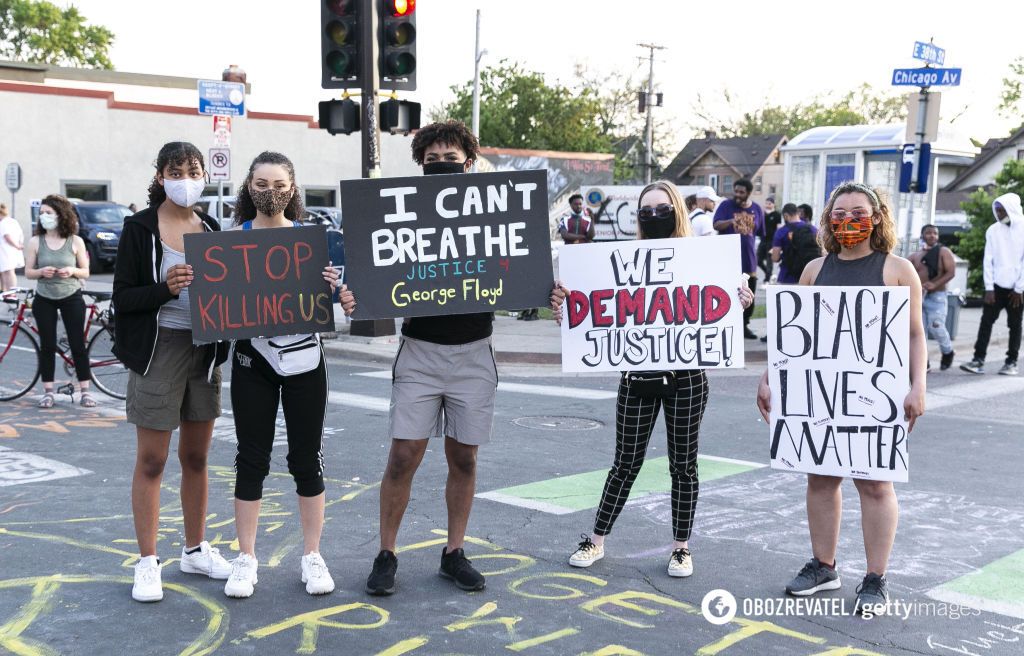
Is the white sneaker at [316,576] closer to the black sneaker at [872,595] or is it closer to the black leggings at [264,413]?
the black leggings at [264,413]

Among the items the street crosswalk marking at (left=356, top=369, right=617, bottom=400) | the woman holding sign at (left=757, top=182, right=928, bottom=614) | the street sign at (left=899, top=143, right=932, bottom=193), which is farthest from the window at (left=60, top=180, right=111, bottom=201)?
the woman holding sign at (left=757, top=182, right=928, bottom=614)

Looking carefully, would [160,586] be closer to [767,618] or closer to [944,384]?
[767,618]

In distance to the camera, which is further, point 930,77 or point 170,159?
point 930,77

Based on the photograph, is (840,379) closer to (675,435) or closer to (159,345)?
(675,435)

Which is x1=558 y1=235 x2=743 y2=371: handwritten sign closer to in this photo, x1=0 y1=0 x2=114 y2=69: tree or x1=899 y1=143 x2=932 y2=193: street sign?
x1=899 y1=143 x2=932 y2=193: street sign

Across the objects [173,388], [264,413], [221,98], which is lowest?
[264,413]

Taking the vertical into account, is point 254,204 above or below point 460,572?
above

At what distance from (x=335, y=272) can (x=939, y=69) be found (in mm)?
11325

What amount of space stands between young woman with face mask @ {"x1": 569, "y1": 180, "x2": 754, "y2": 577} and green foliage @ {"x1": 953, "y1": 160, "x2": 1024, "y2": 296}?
19421 millimetres

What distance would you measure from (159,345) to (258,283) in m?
0.50

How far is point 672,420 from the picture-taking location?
4.85 metres

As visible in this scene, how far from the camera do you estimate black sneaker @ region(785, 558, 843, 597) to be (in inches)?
181

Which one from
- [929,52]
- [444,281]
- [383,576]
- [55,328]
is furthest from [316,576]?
[929,52]

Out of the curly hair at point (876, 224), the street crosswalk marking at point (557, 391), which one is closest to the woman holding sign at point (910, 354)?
the curly hair at point (876, 224)
